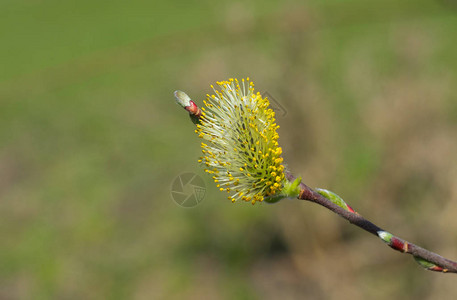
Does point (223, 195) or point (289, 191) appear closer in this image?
point (289, 191)

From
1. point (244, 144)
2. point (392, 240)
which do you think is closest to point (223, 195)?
point (244, 144)

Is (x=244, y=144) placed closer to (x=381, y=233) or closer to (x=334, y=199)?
(x=334, y=199)

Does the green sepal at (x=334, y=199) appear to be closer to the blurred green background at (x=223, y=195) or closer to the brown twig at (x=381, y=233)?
the brown twig at (x=381, y=233)

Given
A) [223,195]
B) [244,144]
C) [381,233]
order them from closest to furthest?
1. [381,233]
2. [244,144]
3. [223,195]

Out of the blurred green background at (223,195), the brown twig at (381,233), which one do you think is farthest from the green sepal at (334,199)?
the blurred green background at (223,195)

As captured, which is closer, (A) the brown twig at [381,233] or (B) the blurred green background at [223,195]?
(A) the brown twig at [381,233]

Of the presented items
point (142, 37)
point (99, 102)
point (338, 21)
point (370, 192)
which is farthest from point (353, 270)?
point (142, 37)

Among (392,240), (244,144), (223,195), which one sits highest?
(244,144)

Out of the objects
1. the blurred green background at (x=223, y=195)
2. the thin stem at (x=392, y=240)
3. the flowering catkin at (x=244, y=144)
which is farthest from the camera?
the blurred green background at (x=223, y=195)
